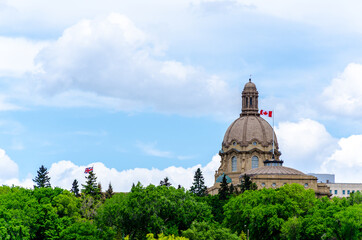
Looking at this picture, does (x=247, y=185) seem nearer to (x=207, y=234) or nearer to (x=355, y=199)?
(x=355, y=199)

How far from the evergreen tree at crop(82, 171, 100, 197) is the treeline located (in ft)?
109

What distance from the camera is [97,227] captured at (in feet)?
382

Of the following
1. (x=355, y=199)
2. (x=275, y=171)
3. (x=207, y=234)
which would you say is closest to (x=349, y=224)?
(x=207, y=234)

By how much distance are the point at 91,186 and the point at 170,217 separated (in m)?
55.2

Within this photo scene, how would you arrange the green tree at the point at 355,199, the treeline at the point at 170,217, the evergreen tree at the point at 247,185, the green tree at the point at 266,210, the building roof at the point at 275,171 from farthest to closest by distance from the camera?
the building roof at the point at 275,171, the evergreen tree at the point at 247,185, the green tree at the point at 355,199, the green tree at the point at 266,210, the treeline at the point at 170,217

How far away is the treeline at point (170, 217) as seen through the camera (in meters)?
111

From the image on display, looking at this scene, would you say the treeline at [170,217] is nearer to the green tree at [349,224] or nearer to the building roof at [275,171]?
the green tree at [349,224]

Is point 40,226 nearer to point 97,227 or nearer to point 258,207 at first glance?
point 97,227

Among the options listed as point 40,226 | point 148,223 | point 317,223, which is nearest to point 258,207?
point 317,223

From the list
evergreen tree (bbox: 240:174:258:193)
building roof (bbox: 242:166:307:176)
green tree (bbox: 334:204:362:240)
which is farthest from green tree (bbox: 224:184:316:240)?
building roof (bbox: 242:166:307:176)

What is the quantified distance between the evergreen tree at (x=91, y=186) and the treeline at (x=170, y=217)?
33338 millimetres

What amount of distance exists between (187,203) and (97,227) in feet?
39.6

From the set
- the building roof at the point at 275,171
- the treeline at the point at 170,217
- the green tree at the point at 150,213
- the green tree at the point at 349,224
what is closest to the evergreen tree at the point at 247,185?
the building roof at the point at 275,171

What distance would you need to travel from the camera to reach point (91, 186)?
6624 inches
